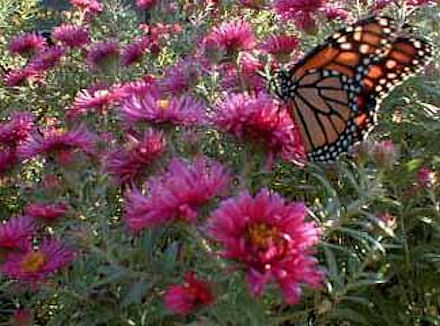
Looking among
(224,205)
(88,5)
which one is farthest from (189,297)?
(88,5)

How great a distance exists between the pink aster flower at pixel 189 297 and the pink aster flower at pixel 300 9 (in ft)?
4.54

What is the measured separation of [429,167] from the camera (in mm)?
2348

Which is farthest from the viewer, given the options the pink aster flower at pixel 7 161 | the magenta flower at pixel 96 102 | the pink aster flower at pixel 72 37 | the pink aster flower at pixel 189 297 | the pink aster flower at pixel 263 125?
the pink aster flower at pixel 72 37

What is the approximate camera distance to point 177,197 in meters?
1.58

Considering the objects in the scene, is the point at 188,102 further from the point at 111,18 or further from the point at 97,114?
the point at 111,18

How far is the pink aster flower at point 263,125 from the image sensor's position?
187 cm

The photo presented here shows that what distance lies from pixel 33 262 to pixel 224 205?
2.01 ft

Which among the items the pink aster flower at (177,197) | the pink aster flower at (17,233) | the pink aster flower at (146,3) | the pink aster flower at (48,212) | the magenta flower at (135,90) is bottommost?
the pink aster flower at (17,233)

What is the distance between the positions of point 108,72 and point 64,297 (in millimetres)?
1108

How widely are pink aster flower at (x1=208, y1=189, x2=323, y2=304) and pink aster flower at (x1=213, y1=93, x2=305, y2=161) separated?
391 millimetres

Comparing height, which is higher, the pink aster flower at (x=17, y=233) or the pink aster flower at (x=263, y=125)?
the pink aster flower at (x=263, y=125)

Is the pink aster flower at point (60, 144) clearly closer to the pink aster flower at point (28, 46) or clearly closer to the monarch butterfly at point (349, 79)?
the monarch butterfly at point (349, 79)

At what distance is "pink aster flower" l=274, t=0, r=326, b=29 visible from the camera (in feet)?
8.89

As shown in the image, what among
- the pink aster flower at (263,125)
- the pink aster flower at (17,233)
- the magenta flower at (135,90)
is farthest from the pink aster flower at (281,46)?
the pink aster flower at (17,233)
